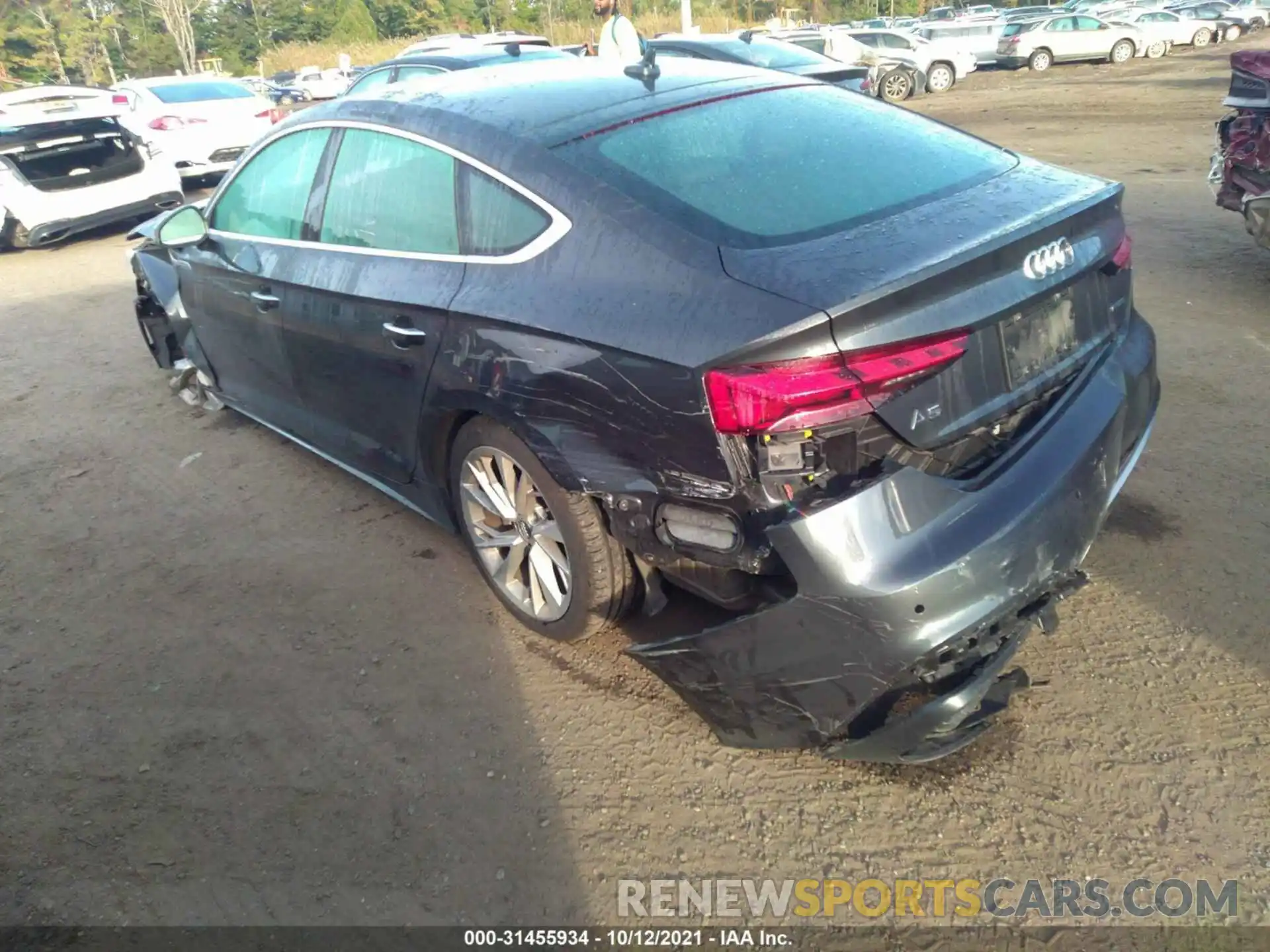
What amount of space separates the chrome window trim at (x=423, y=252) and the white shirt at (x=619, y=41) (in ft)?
3.77

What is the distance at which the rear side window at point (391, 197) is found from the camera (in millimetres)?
3129

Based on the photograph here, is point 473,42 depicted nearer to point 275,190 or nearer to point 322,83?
point 275,190

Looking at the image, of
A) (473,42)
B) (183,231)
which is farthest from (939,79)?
(183,231)

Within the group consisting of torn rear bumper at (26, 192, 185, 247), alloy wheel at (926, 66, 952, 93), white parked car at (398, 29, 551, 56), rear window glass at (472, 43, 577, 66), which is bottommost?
alloy wheel at (926, 66, 952, 93)

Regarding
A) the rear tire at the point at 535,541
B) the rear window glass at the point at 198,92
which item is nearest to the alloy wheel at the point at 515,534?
the rear tire at the point at 535,541

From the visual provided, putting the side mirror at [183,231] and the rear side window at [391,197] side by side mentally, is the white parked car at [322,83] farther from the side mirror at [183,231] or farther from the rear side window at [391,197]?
the rear side window at [391,197]

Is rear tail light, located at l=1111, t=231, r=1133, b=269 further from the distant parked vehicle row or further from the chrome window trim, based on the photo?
the distant parked vehicle row

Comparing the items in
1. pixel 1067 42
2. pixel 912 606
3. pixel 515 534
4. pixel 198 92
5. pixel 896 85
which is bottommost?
pixel 896 85

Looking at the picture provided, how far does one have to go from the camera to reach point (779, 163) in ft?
9.31

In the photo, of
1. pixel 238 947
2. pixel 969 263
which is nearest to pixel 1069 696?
pixel 969 263

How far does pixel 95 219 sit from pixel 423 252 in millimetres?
9296

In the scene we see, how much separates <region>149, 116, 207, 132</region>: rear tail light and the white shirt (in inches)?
389

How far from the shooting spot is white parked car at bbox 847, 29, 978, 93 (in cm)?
2214

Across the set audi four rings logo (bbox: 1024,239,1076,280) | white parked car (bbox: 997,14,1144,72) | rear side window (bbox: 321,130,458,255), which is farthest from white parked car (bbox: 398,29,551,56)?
white parked car (bbox: 997,14,1144,72)
